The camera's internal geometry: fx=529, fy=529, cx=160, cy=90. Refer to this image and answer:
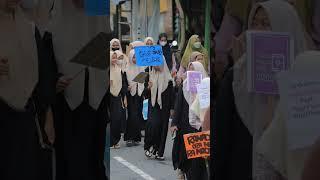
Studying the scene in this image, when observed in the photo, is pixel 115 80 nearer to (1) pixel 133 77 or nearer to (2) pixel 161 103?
(1) pixel 133 77

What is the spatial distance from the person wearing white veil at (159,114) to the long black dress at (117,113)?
2.53 feet

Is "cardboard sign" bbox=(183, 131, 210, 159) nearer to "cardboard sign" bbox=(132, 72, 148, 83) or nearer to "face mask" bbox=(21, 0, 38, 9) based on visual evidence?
"face mask" bbox=(21, 0, 38, 9)

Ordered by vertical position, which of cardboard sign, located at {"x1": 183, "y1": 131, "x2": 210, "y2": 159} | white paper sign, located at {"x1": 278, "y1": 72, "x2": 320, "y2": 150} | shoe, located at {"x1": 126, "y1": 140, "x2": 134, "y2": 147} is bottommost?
shoe, located at {"x1": 126, "y1": 140, "x2": 134, "y2": 147}

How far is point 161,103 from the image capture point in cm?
773

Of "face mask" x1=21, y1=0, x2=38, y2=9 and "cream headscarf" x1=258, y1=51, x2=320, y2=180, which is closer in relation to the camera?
"cream headscarf" x1=258, y1=51, x2=320, y2=180

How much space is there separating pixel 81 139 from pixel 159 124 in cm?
502

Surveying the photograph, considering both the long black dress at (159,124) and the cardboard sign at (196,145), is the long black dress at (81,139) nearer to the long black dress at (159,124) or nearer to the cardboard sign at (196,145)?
the cardboard sign at (196,145)

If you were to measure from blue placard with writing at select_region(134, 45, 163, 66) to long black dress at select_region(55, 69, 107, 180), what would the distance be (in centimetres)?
535

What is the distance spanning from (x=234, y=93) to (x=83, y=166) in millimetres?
933

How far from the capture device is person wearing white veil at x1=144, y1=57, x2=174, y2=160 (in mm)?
7652

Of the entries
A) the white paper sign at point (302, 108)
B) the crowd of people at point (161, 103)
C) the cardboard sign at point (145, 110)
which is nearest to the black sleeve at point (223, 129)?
the white paper sign at point (302, 108)

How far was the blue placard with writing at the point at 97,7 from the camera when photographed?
2615 millimetres

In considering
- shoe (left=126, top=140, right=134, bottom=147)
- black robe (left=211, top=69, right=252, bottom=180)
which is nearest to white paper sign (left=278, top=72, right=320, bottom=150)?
black robe (left=211, top=69, right=252, bottom=180)

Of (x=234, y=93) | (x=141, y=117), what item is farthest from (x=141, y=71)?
(x=234, y=93)
